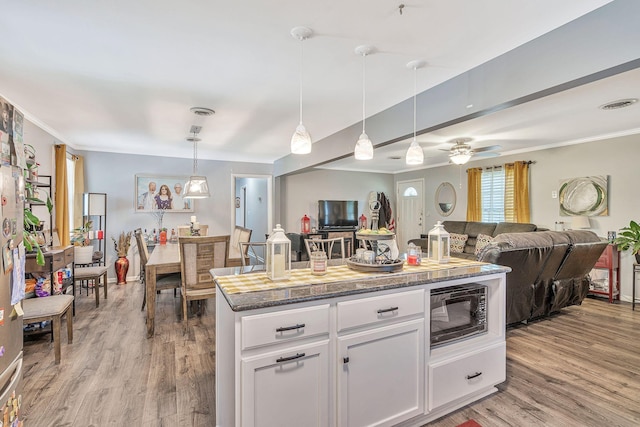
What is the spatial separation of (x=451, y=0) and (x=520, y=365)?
8.95ft

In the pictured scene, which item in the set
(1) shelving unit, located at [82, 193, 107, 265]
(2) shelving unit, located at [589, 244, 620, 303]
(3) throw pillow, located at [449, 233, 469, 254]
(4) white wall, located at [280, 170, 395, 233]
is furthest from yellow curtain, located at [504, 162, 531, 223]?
(1) shelving unit, located at [82, 193, 107, 265]

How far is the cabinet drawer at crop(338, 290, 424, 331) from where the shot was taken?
163 centimetres

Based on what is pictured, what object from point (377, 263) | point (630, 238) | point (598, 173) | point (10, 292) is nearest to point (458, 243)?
point (598, 173)

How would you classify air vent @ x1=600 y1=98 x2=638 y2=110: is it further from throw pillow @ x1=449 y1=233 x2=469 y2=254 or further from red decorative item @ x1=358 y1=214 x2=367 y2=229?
red decorative item @ x1=358 y1=214 x2=367 y2=229

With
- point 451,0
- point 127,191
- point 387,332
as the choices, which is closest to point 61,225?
point 127,191

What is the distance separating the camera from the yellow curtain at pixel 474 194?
637 centimetres

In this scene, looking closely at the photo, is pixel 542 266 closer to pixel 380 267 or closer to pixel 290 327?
pixel 380 267

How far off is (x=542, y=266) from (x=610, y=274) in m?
1.96

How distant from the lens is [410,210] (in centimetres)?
808

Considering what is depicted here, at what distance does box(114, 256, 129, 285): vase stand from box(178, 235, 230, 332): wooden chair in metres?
2.82

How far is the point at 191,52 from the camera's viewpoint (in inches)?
87.8

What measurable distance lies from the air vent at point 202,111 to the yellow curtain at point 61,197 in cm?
231

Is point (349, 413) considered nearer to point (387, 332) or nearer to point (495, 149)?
point (387, 332)

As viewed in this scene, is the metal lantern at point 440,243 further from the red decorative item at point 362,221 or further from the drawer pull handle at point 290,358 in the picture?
the red decorative item at point 362,221
